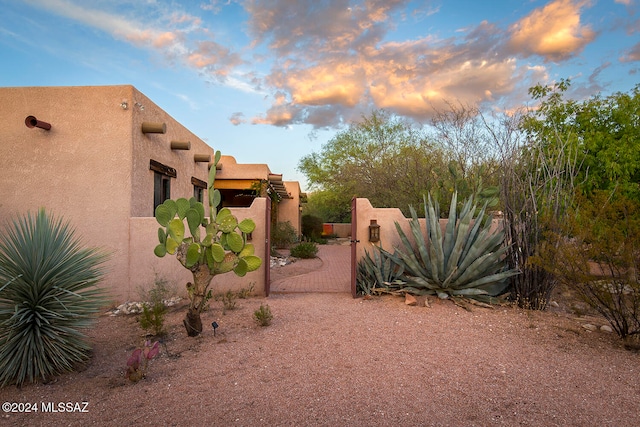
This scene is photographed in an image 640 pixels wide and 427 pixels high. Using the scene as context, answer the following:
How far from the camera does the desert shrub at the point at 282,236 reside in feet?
57.2

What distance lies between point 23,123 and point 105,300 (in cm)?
534

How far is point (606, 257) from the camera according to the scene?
16.9 feet

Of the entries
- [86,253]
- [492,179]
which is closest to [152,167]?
[86,253]

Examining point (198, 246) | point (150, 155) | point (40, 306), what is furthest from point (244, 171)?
point (40, 306)

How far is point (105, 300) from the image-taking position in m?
4.70

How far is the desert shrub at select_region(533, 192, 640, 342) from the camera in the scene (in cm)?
493

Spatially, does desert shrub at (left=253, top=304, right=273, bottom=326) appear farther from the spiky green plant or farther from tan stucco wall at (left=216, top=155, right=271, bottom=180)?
tan stucco wall at (left=216, top=155, right=271, bottom=180)

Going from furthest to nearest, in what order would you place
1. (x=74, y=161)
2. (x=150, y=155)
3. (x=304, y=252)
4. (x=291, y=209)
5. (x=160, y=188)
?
(x=291, y=209) → (x=304, y=252) → (x=160, y=188) → (x=150, y=155) → (x=74, y=161)

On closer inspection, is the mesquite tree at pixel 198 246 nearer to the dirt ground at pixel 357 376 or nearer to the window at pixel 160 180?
the dirt ground at pixel 357 376

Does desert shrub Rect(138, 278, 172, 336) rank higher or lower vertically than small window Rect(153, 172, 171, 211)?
lower

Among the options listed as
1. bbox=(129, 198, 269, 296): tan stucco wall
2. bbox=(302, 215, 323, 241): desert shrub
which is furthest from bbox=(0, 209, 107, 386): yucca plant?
bbox=(302, 215, 323, 241): desert shrub

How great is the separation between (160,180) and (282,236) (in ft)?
27.4

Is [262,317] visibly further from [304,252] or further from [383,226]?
[304,252]

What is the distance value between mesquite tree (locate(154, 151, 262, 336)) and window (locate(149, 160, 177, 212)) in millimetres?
4158
